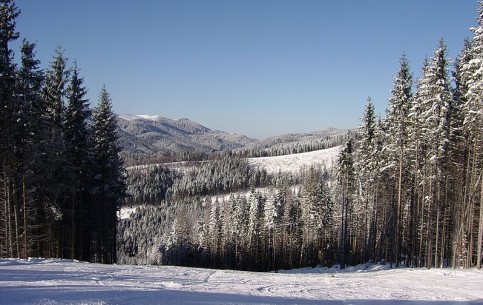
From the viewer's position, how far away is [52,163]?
79.0ft

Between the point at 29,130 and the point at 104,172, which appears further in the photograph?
the point at 104,172

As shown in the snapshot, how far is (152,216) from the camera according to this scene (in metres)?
150

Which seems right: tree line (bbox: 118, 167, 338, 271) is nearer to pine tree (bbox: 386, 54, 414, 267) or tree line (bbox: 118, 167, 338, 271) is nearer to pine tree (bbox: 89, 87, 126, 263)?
pine tree (bbox: 386, 54, 414, 267)

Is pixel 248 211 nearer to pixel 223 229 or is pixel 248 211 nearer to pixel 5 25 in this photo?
pixel 223 229

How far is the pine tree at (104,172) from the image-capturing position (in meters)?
32.5

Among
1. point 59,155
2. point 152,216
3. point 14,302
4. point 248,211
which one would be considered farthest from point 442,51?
point 152,216

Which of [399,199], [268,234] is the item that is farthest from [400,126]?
[268,234]

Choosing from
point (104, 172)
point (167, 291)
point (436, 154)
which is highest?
point (436, 154)

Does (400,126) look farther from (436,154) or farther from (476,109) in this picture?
(476,109)

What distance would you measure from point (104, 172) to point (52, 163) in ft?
28.4

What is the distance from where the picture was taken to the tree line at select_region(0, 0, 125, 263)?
21.0 metres

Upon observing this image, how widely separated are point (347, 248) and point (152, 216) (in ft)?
361

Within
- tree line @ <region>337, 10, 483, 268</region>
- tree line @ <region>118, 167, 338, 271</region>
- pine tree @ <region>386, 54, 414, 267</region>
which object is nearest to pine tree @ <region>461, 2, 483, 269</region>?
tree line @ <region>337, 10, 483, 268</region>

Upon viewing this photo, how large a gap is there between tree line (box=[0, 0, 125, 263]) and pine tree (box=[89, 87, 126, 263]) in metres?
0.08
